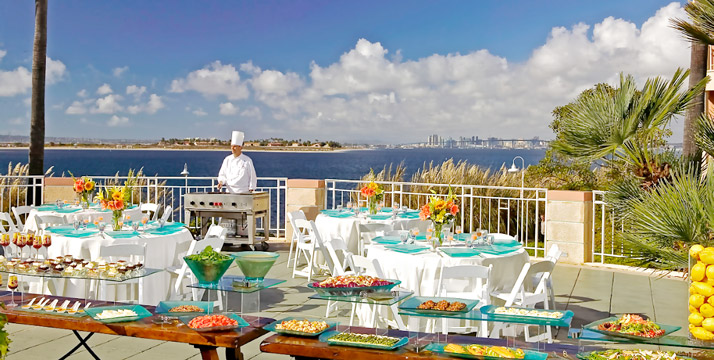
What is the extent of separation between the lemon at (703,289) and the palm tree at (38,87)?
40.9ft

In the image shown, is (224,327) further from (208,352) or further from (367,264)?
(367,264)

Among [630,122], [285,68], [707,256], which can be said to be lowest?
[707,256]

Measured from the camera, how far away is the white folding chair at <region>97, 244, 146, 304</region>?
5.72 meters

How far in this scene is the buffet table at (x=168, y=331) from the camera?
3.68 m

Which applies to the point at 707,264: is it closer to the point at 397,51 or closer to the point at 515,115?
the point at 515,115

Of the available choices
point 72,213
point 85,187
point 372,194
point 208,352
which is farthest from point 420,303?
point 85,187

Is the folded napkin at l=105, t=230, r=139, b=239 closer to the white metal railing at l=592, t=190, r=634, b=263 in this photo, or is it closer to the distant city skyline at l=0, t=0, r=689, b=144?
the white metal railing at l=592, t=190, r=634, b=263

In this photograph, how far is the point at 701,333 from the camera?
11.4 feet

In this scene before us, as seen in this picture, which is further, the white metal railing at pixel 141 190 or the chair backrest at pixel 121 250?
the white metal railing at pixel 141 190

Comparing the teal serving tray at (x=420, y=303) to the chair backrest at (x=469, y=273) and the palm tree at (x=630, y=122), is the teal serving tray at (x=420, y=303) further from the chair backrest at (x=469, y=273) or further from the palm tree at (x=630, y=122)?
the palm tree at (x=630, y=122)

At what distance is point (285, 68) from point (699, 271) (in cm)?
7443

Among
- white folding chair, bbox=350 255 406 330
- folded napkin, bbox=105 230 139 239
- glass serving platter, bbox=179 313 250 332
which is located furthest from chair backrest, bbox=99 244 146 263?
glass serving platter, bbox=179 313 250 332

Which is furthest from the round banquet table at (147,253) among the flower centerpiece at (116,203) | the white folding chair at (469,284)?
the white folding chair at (469,284)

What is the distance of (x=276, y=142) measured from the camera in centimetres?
7231
